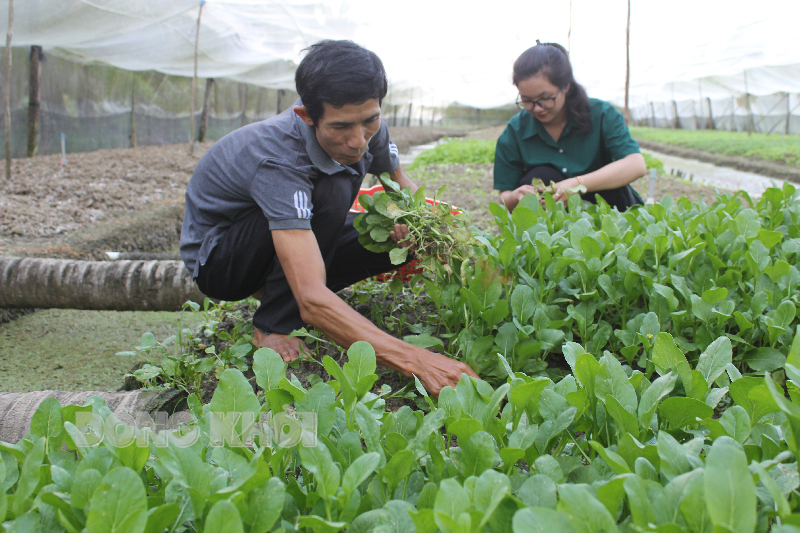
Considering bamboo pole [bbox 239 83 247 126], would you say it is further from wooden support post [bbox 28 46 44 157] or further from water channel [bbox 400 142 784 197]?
wooden support post [bbox 28 46 44 157]

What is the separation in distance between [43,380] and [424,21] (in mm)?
13794

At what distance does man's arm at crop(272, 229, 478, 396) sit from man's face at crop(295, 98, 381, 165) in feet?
0.99

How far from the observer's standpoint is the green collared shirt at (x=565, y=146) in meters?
3.04

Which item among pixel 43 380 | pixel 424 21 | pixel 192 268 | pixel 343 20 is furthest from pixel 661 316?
pixel 424 21

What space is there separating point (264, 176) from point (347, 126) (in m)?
0.32

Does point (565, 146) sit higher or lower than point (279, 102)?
lower

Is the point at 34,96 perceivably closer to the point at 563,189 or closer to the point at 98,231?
the point at 98,231

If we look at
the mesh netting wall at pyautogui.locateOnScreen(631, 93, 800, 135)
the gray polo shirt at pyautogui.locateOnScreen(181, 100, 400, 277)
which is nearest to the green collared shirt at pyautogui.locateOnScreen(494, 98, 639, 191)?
the gray polo shirt at pyautogui.locateOnScreen(181, 100, 400, 277)

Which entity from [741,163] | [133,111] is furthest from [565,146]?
[741,163]

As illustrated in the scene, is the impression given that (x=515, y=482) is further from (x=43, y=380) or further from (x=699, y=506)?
(x=43, y=380)

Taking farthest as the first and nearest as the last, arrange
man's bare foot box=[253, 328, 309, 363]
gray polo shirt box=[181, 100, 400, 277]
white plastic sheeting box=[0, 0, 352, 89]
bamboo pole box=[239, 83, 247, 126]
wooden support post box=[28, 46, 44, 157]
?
bamboo pole box=[239, 83, 247, 126]
wooden support post box=[28, 46, 44, 157]
white plastic sheeting box=[0, 0, 352, 89]
man's bare foot box=[253, 328, 309, 363]
gray polo shirt box=[181, 100, 400, 277]

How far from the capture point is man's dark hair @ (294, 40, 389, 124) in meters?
1.67

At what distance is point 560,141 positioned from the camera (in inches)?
125

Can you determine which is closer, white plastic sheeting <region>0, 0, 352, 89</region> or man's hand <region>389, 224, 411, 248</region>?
man's hand <region>389, 224, 411, 248</region>
